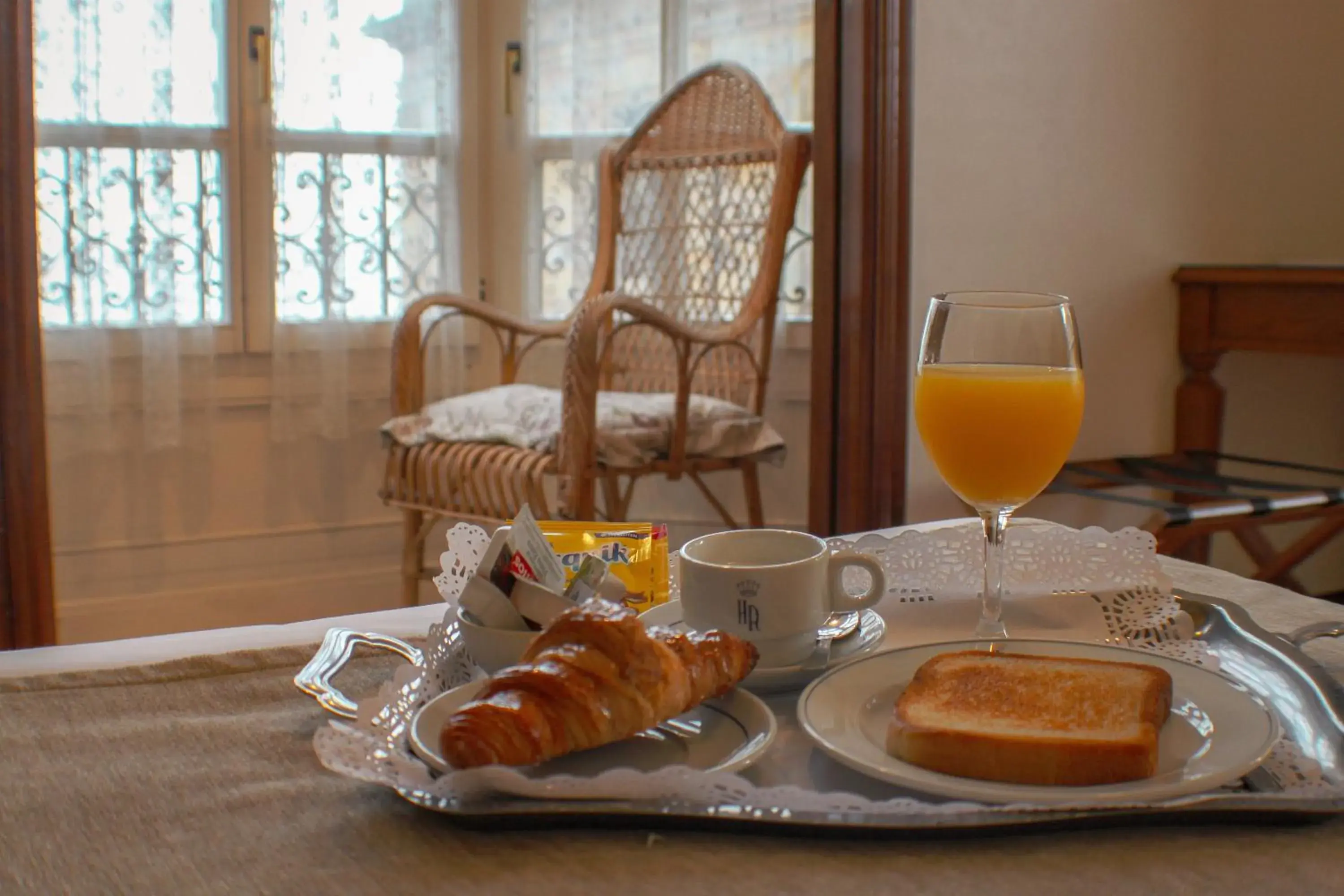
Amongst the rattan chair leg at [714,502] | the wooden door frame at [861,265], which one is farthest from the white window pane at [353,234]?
the wooden door frame at [861,265]

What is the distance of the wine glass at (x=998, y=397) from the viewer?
0.83 metres

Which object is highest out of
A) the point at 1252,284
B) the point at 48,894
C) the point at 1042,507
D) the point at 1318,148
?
→ the point at 1318,148

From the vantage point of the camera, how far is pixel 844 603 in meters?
0.73

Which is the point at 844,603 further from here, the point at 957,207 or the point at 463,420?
the point at 463,420

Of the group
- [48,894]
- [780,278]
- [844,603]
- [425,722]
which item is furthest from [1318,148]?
[48,894]

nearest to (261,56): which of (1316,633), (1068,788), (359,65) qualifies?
(359,65)

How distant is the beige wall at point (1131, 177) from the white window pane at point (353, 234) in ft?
4.39

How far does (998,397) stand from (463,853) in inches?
20.6

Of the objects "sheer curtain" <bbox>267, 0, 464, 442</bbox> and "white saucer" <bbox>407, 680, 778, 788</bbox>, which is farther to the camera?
"sheer curtain" <bbox>267, 0, 464, 442</bbox>

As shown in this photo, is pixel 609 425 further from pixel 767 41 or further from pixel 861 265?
pixel 767 41

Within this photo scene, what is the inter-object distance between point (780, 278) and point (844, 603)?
6.67ft

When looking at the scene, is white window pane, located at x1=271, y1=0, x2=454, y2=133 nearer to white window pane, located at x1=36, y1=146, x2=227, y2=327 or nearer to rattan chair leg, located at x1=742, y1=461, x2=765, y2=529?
white window pane, located at x1=36, y1=146, x2=227, y2=327

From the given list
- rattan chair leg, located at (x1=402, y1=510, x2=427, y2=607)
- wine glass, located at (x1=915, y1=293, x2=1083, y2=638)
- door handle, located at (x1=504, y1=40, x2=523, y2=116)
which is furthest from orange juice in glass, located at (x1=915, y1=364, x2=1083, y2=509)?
door handle, located at (x1=504, y1=40, x2=523, y2=116)

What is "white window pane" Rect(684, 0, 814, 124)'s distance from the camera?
2.95m
